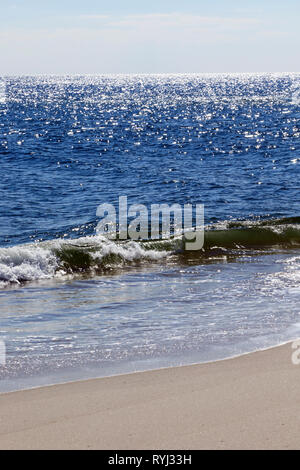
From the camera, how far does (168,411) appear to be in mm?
5027

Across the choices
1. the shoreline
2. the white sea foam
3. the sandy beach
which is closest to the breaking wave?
the white sea foam

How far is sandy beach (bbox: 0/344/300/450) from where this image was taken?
4492mm

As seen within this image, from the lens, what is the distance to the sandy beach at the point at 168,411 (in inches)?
177

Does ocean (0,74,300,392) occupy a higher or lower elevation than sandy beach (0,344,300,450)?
lower

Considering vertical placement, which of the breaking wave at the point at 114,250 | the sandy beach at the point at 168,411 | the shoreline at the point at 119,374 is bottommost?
the breaking wave at the point at 114,250

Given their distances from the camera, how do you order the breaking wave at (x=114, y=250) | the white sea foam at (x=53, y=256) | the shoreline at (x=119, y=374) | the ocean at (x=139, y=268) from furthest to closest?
the breaking wave at (x=114, y=250) → the white sea foam at (x=53, y=256) → the ocean at (x=139, y=268) → the shoreline at (x=119, y=374)

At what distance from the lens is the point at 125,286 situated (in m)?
11.2

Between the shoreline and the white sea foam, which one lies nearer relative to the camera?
the shoreline

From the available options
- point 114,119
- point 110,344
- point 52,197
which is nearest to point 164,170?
point 52,197

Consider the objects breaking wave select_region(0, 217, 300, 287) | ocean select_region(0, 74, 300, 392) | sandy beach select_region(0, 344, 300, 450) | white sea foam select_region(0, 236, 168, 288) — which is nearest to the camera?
sandy beach select_region(0, 344, 300, 450)

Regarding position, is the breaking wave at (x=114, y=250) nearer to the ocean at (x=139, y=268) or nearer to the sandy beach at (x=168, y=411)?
the ocean at (x=139, y=268)

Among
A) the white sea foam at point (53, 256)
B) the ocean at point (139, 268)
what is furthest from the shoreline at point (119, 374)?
the white sea foam at point (53, 256)

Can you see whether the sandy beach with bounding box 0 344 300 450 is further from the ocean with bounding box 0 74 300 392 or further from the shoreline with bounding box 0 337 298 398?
the ocean with bounding box 0 74 300 392

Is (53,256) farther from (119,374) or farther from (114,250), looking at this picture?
(119,374)
